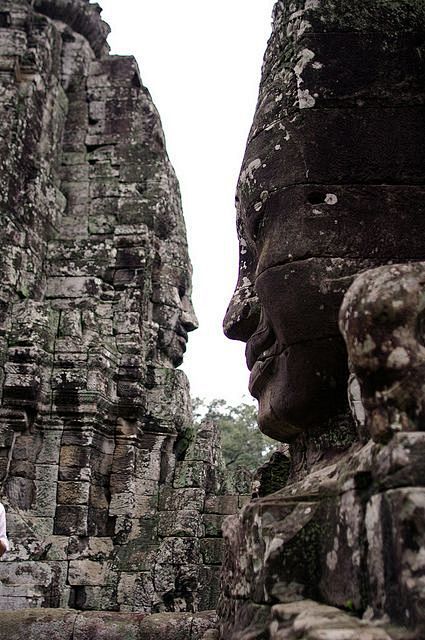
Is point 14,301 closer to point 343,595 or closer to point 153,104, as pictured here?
point 153,104

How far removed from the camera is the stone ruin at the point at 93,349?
945 cm

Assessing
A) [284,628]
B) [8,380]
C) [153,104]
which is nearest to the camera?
[284,628]

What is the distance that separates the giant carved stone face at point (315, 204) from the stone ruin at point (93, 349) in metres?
6.32

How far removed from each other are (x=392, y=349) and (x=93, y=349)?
807cm

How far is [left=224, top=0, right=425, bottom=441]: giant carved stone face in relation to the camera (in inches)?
130

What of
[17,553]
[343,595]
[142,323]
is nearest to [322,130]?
[343,595]

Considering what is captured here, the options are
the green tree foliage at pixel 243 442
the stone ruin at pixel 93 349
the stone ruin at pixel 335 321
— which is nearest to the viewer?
the stone ruin at pixel 335 321

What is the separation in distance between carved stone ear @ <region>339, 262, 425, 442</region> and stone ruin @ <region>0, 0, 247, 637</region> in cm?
725

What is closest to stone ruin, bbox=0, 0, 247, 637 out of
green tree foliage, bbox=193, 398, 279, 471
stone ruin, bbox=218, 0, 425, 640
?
stone ruin, bbox=218, 0, 425, 640

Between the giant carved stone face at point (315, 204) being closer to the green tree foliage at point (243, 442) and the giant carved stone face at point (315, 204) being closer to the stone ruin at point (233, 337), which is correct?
the stone ruin at point (233, 337)

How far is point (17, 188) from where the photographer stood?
11.0 metres

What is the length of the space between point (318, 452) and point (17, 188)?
331 inches

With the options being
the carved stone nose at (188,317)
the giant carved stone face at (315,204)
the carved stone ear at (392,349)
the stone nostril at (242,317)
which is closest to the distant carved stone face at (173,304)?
the carved stone nose at (188,317)

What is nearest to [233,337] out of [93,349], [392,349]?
[392,349]
